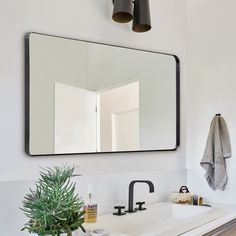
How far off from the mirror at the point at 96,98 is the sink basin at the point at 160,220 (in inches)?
16.4

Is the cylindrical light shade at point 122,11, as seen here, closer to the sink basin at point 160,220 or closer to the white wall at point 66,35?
the white wall at point 66,35

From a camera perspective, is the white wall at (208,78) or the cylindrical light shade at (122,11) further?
the white wall at (208,78)

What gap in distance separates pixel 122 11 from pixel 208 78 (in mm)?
880

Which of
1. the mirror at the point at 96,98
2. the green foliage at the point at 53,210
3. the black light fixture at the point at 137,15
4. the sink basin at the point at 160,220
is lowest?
the sink basin at the point at 160,220

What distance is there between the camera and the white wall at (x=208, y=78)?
2.38 m

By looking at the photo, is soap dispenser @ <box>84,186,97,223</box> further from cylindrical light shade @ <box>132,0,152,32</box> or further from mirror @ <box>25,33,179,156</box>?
cylindrical light shade @ <box>132,0,152,32</box>

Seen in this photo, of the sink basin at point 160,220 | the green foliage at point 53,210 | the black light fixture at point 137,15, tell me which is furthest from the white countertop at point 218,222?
the black light fixture at point 137,15

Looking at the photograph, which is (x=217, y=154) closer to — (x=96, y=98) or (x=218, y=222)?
(x=218, y=222)

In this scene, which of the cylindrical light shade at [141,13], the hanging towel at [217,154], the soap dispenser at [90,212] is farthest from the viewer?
the hanging towel at [217,154]

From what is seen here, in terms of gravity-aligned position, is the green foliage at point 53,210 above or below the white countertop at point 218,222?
above

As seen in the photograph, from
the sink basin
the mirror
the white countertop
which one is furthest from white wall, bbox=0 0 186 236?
the white countertop

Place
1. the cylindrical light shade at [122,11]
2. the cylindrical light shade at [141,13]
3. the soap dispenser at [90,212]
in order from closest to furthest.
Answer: the soap dispenser at [90,212] → the cylindrical light shade at [122,11] → the cylindrical light shade at [141,13]

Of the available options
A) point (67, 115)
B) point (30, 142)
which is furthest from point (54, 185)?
point (67, 115)

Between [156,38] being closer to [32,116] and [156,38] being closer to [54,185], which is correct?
[32,116]
